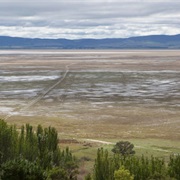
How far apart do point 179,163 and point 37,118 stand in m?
47.3

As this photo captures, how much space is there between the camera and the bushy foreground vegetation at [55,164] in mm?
30781

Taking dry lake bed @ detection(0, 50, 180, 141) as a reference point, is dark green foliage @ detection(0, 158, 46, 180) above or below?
above

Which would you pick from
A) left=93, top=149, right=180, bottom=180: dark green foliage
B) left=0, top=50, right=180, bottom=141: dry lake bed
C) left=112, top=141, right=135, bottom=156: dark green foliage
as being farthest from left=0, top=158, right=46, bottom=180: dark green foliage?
left=0, top=50, right=180, bottom=141: dry lake bed

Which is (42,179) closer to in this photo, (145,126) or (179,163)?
(179,163)

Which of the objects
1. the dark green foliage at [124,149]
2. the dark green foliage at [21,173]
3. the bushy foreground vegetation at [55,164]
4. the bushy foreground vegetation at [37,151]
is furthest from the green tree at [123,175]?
the dark green foliage at [124,149]

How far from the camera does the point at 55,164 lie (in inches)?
1709

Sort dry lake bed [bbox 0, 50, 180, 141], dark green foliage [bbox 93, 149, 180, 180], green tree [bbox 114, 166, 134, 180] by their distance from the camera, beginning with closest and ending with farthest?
green tree [bbox 114, 166, 134, 180] → dark green foliage [bbox 93, 149, 180, 180] → dry lake bed [bbox 0, 50, 180, 141]

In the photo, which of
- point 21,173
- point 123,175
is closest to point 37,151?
point 123,175

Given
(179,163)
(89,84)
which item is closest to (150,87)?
(89,84)

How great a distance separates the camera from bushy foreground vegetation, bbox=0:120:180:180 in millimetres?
30781

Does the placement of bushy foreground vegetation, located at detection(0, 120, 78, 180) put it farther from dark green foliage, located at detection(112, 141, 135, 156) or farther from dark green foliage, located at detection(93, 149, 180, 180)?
dark green foliage, located at detection(112, 141, 135, 156)

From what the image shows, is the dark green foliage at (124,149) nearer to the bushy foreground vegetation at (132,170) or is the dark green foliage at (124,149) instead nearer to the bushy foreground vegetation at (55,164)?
the bushy foreground vegetation at (55,164)

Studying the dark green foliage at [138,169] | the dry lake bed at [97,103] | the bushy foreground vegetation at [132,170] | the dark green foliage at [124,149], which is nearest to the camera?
the bushy foreground vegetation at [132,170]

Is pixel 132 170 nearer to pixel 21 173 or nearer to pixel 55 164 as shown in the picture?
pixel 55 164
